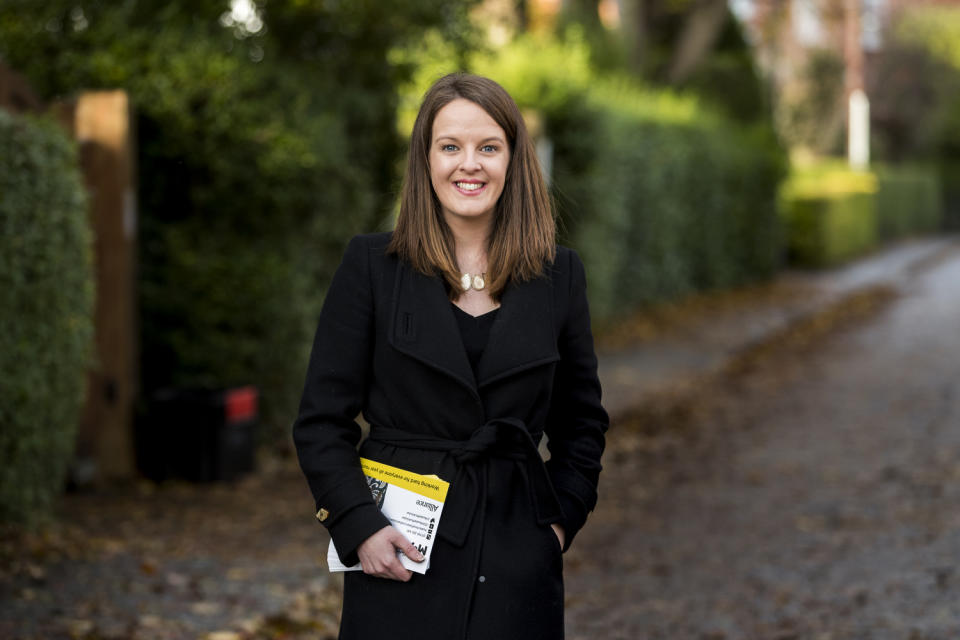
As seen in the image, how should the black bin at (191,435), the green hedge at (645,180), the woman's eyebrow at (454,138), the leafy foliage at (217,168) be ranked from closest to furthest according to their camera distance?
1. the woman's eyebrow at (454,138)
2. the black bin at (191,435)
3. the leafy foliage at (217,168)
4. the green hedge at (645,180)

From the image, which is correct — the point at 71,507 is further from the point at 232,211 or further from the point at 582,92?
the point at 582,92

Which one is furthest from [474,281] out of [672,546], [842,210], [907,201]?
[907,201]

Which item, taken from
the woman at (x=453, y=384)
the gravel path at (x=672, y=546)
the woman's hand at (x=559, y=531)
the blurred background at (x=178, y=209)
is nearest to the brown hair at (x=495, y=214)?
the woman at (x=453, y=384)

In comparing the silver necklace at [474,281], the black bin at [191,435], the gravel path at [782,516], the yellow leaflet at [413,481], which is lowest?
the gravel path at [782,516]

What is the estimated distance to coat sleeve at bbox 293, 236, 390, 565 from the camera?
2.59 meters

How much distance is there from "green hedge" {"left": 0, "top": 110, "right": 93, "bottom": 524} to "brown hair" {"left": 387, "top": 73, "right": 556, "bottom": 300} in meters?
3.39

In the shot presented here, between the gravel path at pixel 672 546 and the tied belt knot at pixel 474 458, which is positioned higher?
the tied belt knot at pixel 474 458

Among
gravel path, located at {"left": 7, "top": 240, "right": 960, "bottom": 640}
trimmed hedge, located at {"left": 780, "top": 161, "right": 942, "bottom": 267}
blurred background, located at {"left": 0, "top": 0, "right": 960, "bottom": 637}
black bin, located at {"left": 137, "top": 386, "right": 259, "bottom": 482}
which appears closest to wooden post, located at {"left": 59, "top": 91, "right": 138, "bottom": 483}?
blurred background, located at {"left": 0, "top": 0, "right": 960, "bottom": 637}

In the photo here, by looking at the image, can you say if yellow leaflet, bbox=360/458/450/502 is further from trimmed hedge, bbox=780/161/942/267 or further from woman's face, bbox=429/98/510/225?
trimmed hedge, bbox=780/161/942/267

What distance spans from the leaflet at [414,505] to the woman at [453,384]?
0.08 feet

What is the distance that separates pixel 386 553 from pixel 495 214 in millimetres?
771

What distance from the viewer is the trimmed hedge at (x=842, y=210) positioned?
88.8 feet

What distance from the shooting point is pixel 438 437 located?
8.73 ft

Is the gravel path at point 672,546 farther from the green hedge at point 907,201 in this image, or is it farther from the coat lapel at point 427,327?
the green hedge at point 907,201
